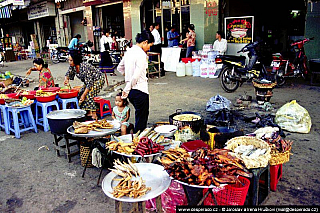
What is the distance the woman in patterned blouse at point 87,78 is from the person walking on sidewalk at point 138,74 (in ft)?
4.59

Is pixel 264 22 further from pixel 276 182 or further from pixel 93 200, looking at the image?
pixel 93 200

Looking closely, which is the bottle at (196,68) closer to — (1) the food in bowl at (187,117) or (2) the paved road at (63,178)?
(2) the paved road at (63,178)

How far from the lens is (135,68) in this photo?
408 centimetres

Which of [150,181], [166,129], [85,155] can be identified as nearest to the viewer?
[150,181]

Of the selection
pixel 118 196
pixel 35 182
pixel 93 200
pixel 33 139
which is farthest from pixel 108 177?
pixel 33 139

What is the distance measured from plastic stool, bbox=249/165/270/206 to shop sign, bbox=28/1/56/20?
23.1 metres

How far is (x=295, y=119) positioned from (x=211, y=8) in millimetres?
7870

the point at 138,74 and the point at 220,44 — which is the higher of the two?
the point at 220,44

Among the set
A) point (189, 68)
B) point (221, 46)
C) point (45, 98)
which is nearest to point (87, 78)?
point (45, 98)

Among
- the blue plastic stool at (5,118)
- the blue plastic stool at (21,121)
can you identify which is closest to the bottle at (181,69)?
the blue plastic stool at (21,121)

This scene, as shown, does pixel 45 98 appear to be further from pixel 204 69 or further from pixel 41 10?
pixel 41 10

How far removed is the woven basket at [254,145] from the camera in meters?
2.78

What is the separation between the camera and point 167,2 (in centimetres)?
1398

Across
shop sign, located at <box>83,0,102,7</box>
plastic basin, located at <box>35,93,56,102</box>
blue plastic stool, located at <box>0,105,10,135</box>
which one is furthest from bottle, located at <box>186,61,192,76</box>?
shop sign, located at <box>83,0,102,7</box>
